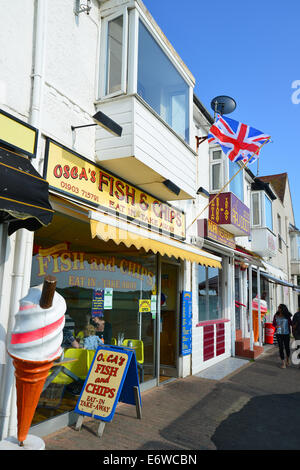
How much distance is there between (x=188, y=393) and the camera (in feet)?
22.9

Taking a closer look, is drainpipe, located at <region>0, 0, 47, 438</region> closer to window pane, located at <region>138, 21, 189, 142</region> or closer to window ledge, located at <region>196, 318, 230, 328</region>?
window pane, located at <region>138, 21, 189, 142</region>

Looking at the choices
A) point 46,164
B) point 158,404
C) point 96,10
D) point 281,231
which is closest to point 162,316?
point 158,404

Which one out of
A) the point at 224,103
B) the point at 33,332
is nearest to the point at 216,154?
the point at 224,103

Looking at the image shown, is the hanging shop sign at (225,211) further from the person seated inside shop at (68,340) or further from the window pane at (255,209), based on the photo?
the person seated inside shop at (68,340)

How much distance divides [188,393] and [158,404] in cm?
104

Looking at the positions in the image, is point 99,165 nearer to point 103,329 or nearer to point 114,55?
point 114,55

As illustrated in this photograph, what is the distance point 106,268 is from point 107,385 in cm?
218

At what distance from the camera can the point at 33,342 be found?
3039 millimetres

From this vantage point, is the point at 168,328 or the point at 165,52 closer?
the point at 165,52

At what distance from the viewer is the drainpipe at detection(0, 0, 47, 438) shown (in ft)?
12.8

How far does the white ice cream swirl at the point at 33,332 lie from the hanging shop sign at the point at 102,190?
6.63 ft

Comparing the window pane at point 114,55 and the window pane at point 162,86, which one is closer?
the window pane at point 114,55

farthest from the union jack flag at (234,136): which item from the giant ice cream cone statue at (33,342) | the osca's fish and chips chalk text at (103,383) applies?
the giant ice cream cone statue at (33,342)

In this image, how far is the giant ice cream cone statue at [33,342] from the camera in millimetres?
3043
